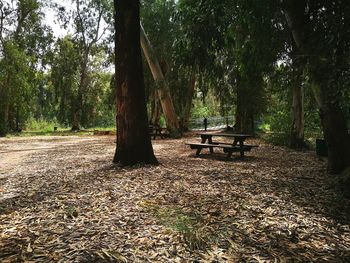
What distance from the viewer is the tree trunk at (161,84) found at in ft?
52.8

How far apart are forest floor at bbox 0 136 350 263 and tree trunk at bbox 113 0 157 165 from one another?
797 millimetres

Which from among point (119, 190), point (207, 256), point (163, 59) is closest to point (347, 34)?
point (207, 256)

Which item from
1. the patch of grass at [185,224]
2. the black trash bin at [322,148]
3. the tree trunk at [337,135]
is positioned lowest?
the patch of grass at [185,224]

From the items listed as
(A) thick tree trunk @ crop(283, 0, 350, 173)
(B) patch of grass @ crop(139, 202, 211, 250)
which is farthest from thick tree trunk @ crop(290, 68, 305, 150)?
(B) patch of grass @ crop(139, 202, 211, 250)

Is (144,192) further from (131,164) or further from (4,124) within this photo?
(4,124)

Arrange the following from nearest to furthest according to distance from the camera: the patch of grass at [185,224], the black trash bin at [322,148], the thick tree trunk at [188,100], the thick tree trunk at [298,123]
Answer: the patch of grass at [185,224]
the black trash bin at [322,148]
the thick tree trunk at [298,123]
the thick tree trunk at [188,100]

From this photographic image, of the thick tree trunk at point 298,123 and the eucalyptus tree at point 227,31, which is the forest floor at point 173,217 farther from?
the thick tree trunk at point 298,123

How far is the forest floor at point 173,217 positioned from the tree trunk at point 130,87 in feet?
2.62

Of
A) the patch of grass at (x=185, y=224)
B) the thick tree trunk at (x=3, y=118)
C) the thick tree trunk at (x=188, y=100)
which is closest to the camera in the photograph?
the patch of grass at (x=185, y=224)

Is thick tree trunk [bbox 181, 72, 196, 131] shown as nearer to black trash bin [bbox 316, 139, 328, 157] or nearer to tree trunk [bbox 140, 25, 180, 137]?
tree trunk [bbox 140, 25, 180, 137]

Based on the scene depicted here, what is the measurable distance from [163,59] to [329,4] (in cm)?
1644

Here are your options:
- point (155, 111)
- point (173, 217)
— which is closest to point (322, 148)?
point (173, 217)

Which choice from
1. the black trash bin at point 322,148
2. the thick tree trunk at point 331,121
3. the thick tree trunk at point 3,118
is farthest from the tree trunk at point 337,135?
the thick tree trunk at point 3,118

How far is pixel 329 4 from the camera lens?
14.8 feet
